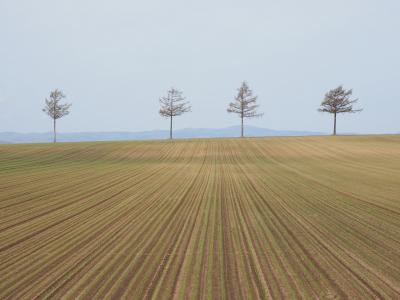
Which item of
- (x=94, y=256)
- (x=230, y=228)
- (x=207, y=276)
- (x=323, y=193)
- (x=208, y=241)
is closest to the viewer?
(x=207, y=276)

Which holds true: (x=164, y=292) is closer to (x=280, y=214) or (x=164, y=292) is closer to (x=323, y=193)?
(x=280, y=214)

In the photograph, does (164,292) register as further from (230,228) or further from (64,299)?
(230,228)

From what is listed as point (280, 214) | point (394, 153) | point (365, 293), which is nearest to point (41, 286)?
point (365, 293)

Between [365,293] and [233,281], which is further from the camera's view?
[233,281]

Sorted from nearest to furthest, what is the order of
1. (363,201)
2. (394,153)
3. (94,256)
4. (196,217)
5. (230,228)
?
1. (94,256)
2. (230,228)
3. (196,217)
4. (363,201)
5. (394,153)

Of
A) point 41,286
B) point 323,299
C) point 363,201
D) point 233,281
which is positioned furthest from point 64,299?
point 363,201

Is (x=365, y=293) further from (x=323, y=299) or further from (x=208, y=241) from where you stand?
(x=208, y=241)

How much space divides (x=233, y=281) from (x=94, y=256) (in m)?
2.81

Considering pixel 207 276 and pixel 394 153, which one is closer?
pixel 207 276

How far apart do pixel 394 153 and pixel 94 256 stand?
3233 cm

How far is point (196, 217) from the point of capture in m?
8.34

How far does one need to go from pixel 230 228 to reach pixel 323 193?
21.3 ft

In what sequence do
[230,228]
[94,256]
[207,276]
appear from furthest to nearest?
[230,228], [94,256], [207,276]

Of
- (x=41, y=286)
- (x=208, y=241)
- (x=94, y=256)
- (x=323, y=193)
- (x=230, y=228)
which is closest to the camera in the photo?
(x=41, y=286)
